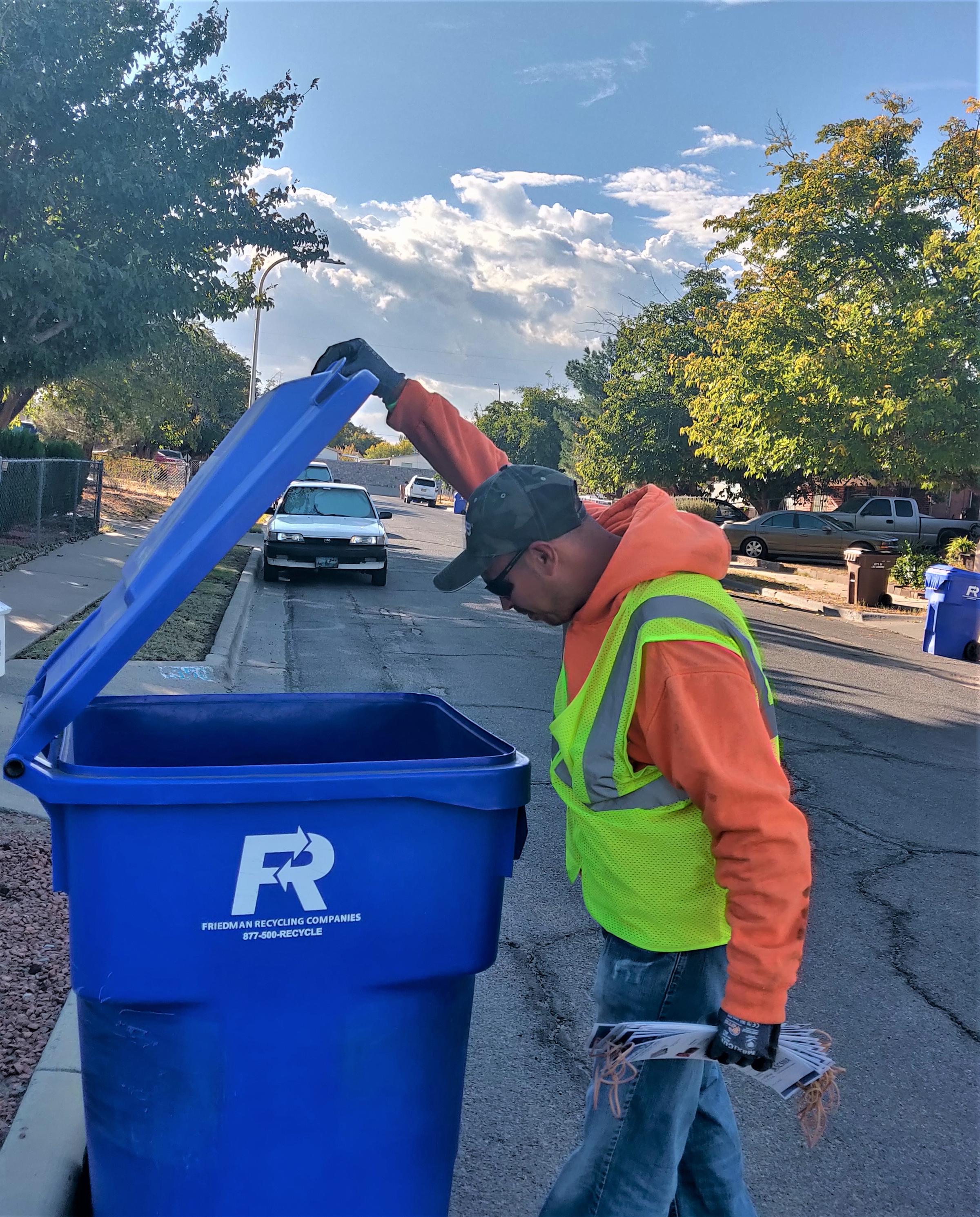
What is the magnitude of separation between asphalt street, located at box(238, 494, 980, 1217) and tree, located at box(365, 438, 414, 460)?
125961mm

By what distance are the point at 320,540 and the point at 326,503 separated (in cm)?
142

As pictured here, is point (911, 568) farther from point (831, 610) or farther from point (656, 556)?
point (656, 556)

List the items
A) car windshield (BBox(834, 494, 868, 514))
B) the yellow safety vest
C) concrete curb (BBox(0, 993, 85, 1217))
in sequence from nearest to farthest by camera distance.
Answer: the yellow safety vest < concrete curb (BBox(0, 993, 85, 1217)) < car windshield (BBox(834, 494, 868, 514))

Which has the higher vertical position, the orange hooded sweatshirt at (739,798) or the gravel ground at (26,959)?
the orange hooded sweatshirt at (739,798)

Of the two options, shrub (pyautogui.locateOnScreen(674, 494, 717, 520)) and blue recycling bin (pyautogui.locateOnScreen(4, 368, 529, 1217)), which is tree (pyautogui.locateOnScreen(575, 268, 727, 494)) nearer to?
shrub (pyautogui.locateOnScreen(674, 494, 717, 520))

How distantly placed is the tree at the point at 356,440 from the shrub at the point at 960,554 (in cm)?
10574

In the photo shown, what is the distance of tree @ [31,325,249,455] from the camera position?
21562 mm

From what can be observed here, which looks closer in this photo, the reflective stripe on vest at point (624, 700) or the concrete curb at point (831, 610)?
the reflective stripe on vest at point (624, 700)

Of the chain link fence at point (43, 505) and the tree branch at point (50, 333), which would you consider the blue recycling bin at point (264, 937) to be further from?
the chain link fence at point (43, 505)

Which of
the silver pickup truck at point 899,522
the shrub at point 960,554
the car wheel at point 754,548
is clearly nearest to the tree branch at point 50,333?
the shrub at point 960,554

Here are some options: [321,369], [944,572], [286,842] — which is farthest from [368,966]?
[944,572]

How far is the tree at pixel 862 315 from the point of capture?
16.0 meters

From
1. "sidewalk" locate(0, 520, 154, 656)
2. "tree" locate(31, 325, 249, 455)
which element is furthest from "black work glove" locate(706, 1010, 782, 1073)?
"tree" locate(31, 325, 249, 455)

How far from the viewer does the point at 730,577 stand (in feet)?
67.2
